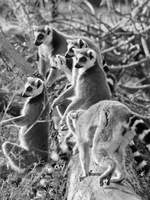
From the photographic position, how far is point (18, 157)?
6.59 metres

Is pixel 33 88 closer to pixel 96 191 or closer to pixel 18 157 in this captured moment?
pixel 18 157

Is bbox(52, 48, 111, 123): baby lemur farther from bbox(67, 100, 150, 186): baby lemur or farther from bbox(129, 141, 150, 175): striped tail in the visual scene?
bbox(67, 100, 150, 186): baby lemur

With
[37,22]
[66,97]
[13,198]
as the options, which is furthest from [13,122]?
[37,22]

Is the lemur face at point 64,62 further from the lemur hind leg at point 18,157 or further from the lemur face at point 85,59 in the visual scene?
the lemur hind leg at point 18,157

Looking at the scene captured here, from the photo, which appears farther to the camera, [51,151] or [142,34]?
[142,34]

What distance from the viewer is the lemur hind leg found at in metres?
6.66

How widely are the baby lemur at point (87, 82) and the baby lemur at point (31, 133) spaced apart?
15.3 inches

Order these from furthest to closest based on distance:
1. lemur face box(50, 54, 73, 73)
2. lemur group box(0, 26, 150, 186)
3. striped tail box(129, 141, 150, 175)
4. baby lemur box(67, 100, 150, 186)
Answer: lemur face box(50, 54, 73, 73), striped tail box(129, 141, 150, 175), lemur group box(0, 26, 150, 186), baby lemur box(67, 100, 150, 186)

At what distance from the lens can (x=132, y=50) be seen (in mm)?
11391

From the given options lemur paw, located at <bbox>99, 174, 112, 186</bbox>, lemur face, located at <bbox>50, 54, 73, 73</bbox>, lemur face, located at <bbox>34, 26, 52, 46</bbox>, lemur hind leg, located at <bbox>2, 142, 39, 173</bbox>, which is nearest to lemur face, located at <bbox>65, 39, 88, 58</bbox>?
lemur face, located at <bbox>50, 54, 73, 73</bbox>

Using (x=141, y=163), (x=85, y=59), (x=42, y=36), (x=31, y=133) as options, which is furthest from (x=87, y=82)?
(x=42, y=36)

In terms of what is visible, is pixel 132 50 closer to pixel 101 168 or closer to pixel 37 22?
pixel 37 22

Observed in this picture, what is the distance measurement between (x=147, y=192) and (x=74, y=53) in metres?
2.25

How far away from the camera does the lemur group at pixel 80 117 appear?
4945 mm
